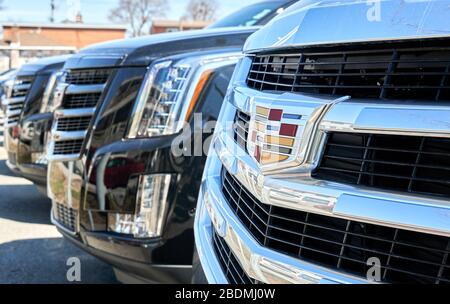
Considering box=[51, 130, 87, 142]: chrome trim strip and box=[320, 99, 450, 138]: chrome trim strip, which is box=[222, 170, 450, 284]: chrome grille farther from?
box=[51, 130, 87, 142]: chrome trim strip

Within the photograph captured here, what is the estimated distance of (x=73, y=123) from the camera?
376 cm

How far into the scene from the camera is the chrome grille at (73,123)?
146 inches

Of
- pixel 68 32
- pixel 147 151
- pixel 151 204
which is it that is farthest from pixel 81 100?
pixel 68 32

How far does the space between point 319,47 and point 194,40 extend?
78.0 inches

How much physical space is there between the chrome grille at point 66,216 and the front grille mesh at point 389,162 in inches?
98.6

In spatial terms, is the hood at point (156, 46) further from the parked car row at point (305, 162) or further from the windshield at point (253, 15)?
the windshield at point (253, 15)

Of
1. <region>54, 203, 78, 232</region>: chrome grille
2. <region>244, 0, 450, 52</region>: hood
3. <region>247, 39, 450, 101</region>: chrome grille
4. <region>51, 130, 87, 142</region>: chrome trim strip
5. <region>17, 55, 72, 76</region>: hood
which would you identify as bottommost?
<region>54, 203, 78, 232</region>: chrome grille

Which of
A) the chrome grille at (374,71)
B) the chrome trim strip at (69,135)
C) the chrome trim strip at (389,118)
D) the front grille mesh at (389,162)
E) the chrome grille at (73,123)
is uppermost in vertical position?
the chrome grille at (374,71)

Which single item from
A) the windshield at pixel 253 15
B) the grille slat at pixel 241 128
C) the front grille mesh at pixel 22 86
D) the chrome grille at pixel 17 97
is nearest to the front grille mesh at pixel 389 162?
the grille slat at pixel 241 128

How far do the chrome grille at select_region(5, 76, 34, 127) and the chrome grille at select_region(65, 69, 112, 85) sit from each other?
119 inches

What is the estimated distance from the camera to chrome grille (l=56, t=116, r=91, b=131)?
3.71 m

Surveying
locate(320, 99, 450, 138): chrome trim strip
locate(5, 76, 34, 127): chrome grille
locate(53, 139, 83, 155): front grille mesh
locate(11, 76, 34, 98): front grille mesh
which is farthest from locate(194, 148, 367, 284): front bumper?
locate(11, 76, 34, 98): front grille mesh
